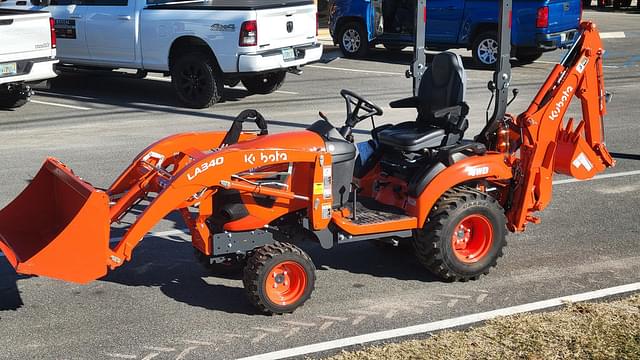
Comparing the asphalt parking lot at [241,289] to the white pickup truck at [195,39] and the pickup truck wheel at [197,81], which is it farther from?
the white pickup truck at [195,39]

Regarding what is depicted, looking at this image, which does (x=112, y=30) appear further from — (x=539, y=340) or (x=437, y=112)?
(x=539, y=340)

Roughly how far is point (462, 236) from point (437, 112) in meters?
0.96

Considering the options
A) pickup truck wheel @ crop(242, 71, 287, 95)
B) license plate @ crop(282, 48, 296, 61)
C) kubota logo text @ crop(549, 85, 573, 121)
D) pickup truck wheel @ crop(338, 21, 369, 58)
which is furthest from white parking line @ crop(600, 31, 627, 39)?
kubota logo text @ crop(549, 85, 573, 121)

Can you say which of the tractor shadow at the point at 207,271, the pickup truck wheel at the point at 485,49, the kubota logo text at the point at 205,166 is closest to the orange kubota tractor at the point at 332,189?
the kubota logo text at the point at 205,166

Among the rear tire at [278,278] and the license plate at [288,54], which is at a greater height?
the license plate at [288,54]

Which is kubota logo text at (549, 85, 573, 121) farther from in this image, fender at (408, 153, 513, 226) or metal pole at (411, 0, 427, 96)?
metal pole at (411, 0, 427, 96)

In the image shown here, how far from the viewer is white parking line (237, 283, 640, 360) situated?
5.88 m

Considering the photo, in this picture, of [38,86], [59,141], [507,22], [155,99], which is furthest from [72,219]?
[155,99]

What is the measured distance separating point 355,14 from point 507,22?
14.0m

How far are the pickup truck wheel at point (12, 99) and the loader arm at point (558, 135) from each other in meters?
9.64

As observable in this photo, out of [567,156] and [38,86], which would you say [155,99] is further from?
[567,156]

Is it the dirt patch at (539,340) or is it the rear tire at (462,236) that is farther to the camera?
the rear tire at (462,236)

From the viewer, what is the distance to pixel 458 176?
6.92 m

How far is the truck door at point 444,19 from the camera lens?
1945 cm
